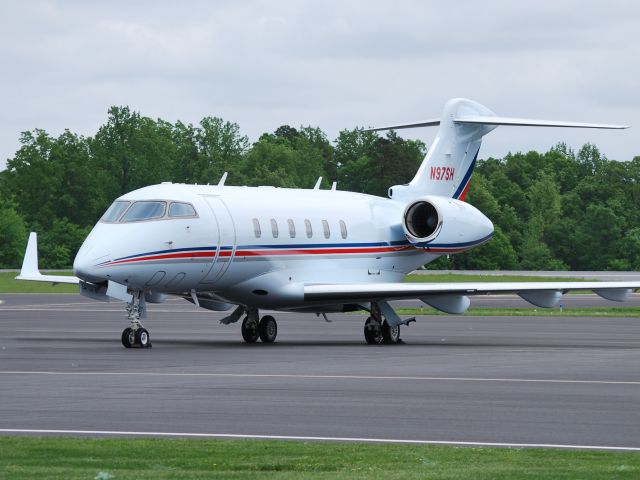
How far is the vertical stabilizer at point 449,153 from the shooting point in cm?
3703

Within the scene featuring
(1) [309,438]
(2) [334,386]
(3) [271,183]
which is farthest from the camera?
(3) [271,183]

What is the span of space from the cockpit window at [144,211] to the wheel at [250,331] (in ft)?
13.1

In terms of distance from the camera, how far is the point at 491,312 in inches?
1967

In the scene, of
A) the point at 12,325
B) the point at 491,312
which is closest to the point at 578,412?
the point at 12,325

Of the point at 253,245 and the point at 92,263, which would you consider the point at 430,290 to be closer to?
the point at 253,245

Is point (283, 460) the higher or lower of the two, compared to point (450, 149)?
lower

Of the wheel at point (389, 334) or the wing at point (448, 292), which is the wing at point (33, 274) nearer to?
the wing at point (448, 292)

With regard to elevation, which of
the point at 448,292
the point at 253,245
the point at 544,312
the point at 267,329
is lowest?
the point at 267,329

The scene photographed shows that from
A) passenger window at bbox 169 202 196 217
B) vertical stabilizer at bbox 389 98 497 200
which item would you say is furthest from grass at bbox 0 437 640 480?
vertical stabilizer at bbox 389 98 497 200

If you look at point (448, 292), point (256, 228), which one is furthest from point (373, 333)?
point (256, 228)

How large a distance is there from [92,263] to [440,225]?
10.1 m

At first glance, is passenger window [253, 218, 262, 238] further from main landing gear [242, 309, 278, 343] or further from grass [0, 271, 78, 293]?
grass [0, 271, 78, 293]

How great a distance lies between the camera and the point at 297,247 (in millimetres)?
32188

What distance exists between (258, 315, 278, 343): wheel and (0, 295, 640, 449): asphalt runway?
Result: 0.48m
